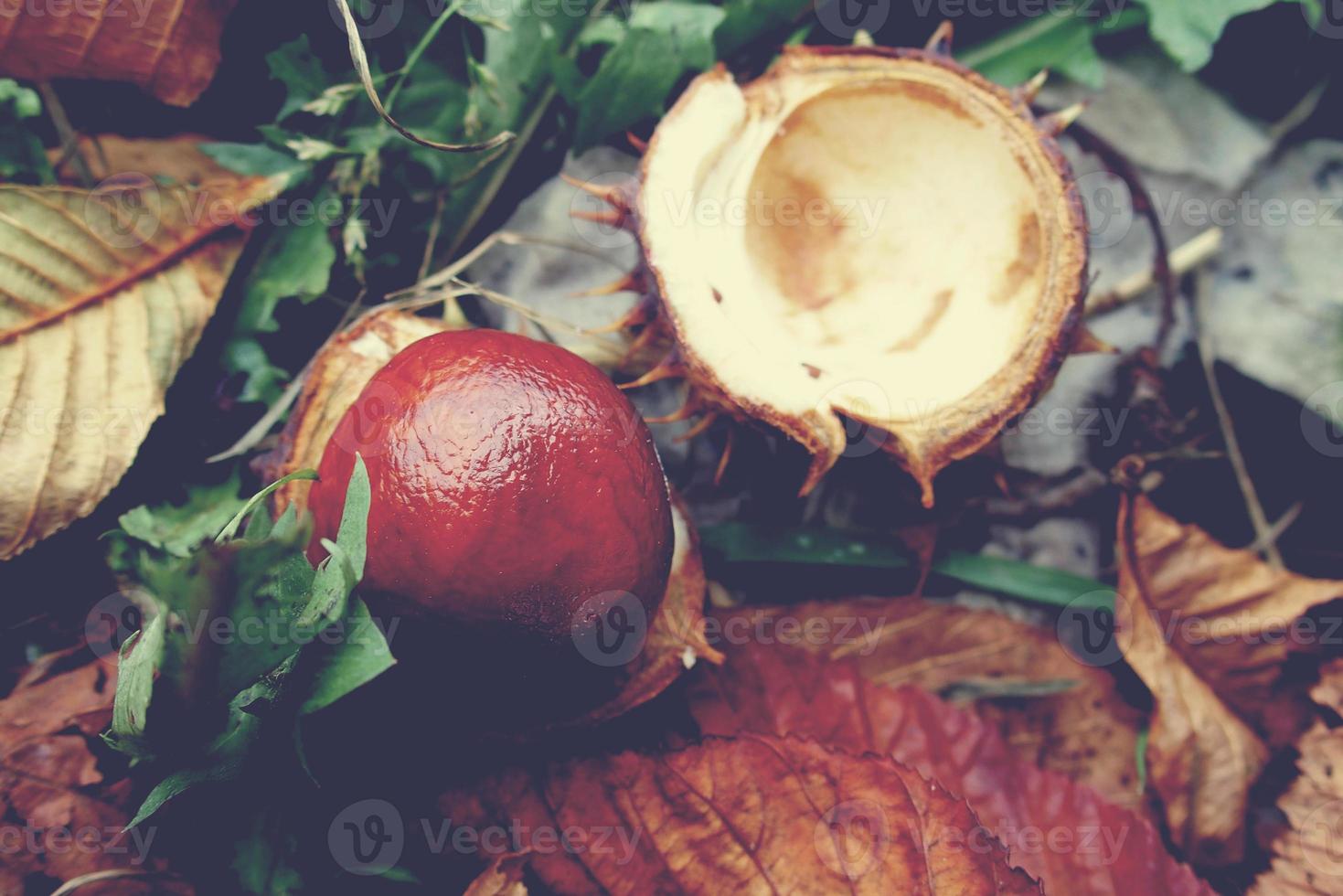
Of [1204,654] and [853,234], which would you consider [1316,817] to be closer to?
→ [1204,654]

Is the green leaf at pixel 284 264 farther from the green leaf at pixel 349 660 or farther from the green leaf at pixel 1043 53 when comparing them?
the green leaf at pixel 1043 53

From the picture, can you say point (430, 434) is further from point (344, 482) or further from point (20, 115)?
point (20, 115)

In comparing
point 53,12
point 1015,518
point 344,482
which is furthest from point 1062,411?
point 53,12

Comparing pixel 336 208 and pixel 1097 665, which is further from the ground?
pixel 336 208

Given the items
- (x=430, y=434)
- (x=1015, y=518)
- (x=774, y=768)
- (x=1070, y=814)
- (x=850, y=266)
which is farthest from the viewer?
(x=1015, y=518)

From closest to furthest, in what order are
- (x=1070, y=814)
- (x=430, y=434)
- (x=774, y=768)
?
1. (x=430, y=434)
2. (x=774, y=768)
3. (x=1070, y=814)

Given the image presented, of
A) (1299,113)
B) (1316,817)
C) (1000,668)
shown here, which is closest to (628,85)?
(1000,668)

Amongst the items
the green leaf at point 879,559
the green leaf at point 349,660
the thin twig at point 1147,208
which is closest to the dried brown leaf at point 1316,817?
the green leaf at point 879,559
